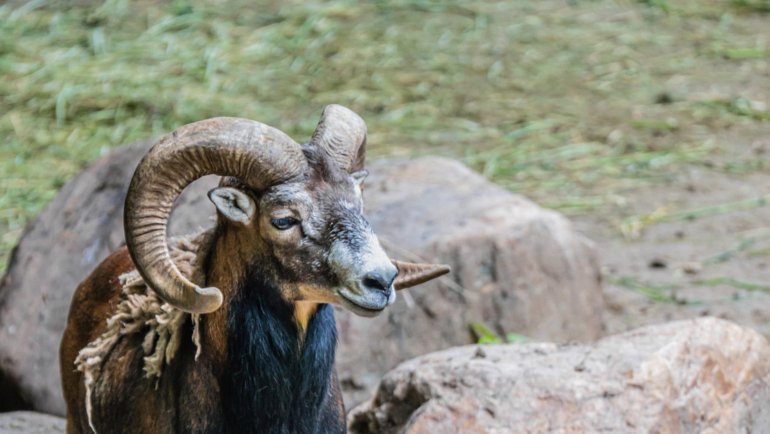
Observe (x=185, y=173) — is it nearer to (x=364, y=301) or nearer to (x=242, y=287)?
(x=242, y=287)

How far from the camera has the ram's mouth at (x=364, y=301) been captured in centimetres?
445

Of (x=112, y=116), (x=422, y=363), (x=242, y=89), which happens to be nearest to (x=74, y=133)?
(x=112, y=116)

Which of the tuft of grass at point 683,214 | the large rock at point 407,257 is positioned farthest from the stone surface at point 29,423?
Answer: the tuft of grass at point 683,214

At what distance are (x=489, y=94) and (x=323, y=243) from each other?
25.3 feet

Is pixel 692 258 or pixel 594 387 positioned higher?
pixel 594 387

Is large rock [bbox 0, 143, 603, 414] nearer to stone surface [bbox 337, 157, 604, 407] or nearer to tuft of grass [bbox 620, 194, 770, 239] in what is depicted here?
stone surface [bbox 337, 157, 604, 407]

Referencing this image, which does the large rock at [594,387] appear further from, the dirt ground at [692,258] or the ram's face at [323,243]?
the dirt ground at [692,258]

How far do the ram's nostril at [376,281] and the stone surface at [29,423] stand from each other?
273 centimetres

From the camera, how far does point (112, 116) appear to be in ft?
36.8

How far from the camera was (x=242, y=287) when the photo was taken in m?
4.77

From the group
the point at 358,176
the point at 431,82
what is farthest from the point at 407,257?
the point at 431,82

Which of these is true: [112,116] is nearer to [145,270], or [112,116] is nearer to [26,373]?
[26,373]

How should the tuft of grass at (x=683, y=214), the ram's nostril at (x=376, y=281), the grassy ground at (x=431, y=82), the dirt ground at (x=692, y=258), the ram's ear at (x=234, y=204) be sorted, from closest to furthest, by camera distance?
1. the ram's nostril at (x=376, y=281)
2. the ram's ear at (x=234, y=204)
3. the dirt ground at (x=692, y=258)
4. the tuft of grass at (x=683, y=214)
5. the grassy ground at (x=431, y=82)

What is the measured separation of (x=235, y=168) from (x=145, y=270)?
0.47 meters
